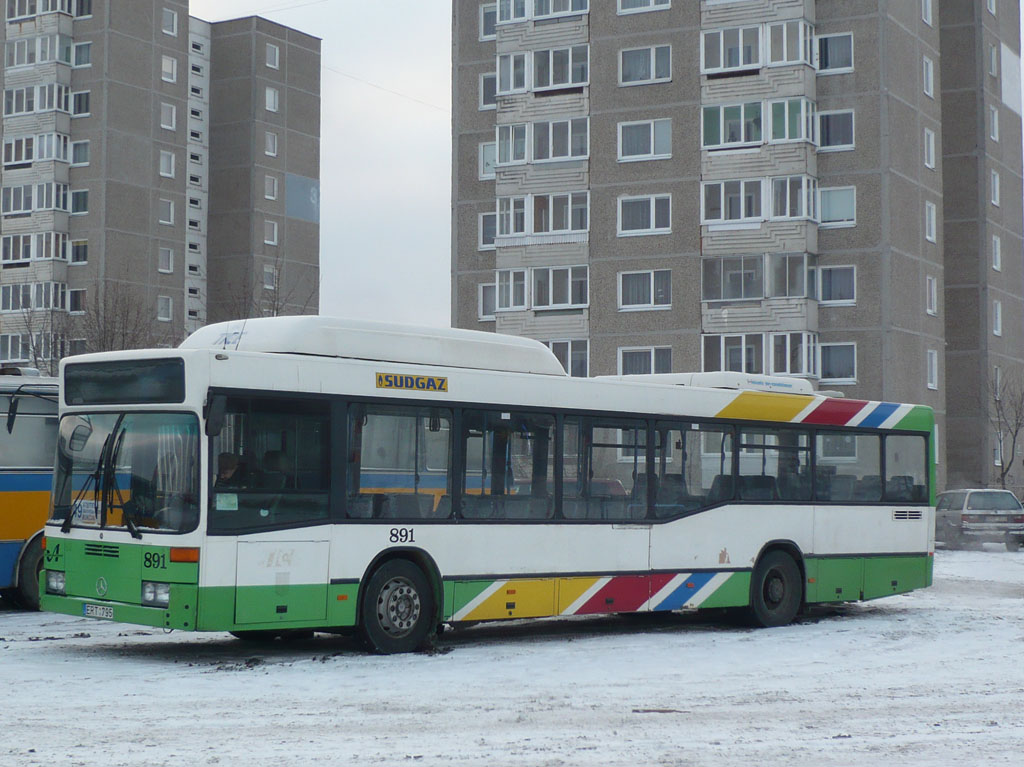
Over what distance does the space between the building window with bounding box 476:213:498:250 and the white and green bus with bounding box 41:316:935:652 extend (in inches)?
1824

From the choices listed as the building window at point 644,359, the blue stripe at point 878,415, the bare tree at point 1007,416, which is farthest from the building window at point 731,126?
the blue stripe at point 878,415

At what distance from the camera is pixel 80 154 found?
76.9m

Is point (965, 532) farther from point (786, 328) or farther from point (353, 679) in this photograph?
point (353, 679)

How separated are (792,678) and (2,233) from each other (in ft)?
235

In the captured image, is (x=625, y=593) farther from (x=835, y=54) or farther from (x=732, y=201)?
(x=835, y=54)

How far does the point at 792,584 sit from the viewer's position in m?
18.4

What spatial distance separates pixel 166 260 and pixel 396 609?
68714 mm

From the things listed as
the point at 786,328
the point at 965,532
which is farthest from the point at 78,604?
the point at 786,328

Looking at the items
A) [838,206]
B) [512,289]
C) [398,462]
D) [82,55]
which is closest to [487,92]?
[512,289]

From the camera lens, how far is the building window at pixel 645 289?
179 feet

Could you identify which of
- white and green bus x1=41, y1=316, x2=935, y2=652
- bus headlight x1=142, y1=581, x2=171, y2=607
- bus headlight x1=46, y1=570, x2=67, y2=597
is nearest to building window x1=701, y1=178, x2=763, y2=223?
white and green bus x1=41, y1=316, x2=935, y2=652

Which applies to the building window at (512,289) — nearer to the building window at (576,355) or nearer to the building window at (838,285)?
the building window at (576,355)

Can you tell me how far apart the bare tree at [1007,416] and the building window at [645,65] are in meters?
18.4

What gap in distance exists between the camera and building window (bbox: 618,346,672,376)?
54250 mm
